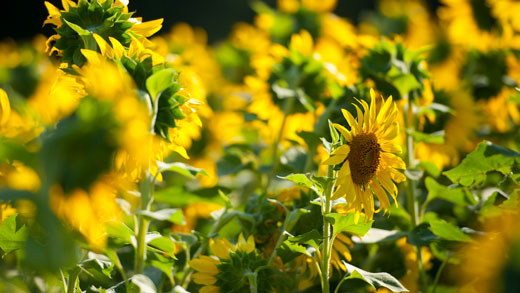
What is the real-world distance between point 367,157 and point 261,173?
45 centimetres

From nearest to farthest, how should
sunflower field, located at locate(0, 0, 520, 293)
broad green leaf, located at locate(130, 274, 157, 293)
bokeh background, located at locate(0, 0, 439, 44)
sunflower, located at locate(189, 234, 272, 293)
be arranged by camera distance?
sunflower field, located at locate(0, 0, 520, 293)
broad green leaf, located at locate(130, 274, 157, 293)
sunflower, located at locate(189, 234, 272, 293)
bokeh background, located at locate(0, 0, 439, 44)

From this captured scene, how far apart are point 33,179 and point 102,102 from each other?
0.13 metres

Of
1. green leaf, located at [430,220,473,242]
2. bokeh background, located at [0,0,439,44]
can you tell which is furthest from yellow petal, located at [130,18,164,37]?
bokeh background, located at [0,0,439,44]

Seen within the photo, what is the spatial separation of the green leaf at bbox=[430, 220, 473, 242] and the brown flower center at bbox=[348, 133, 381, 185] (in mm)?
120

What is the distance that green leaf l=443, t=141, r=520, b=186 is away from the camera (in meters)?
0.76

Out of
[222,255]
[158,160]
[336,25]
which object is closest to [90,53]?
[158,160]

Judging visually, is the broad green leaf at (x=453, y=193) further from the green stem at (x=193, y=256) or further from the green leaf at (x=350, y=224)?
the green stem at (x=193, y=256)

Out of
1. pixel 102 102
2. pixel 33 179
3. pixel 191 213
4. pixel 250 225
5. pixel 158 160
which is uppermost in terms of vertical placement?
pixel 102 102

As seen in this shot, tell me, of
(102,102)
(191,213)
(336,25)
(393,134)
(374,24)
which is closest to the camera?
(102,102)

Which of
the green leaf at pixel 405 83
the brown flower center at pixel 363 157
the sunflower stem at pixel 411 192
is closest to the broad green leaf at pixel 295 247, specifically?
the brown flower center at pixel 363 157

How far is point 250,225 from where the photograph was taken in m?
0.81

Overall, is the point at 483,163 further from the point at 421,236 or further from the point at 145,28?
the point at 145,28

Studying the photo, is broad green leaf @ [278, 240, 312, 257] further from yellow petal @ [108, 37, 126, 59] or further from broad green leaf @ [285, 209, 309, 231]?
yellow petal @ [108, 37, 126, 59]

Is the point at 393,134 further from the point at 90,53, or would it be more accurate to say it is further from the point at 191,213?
the point at 191,213
